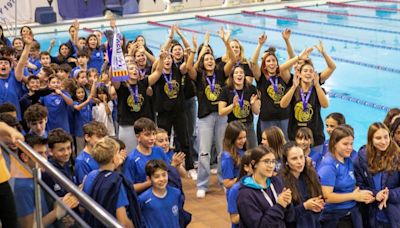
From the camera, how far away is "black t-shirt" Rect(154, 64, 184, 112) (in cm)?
665

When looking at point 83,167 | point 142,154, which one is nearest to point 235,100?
point 142,154

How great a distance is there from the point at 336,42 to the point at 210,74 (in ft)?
27.1

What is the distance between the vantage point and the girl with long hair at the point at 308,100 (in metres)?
5.77

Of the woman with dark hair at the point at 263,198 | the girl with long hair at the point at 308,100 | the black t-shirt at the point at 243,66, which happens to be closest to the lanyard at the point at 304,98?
the girl with long hair at the point at 308,100

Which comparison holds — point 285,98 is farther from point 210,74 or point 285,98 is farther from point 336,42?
point 336,42

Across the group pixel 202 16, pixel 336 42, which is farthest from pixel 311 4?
pixel 336 42

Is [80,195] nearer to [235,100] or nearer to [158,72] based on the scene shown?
[235,100]

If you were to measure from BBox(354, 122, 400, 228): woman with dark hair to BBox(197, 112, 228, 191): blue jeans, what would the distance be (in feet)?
6.98

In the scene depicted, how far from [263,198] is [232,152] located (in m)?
1.25

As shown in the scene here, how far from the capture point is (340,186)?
4.39m

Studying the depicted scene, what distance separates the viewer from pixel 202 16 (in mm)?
Result: 19234

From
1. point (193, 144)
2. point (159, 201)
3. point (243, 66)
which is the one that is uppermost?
point (243, 66)

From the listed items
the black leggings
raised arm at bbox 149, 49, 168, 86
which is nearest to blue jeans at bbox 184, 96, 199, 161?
raised arm at bbox 149, 49, 168, 86

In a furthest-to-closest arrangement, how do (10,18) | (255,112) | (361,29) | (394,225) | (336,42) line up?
(10,18) < (361,29) < (336,42) < (255,112) < (394,225)
